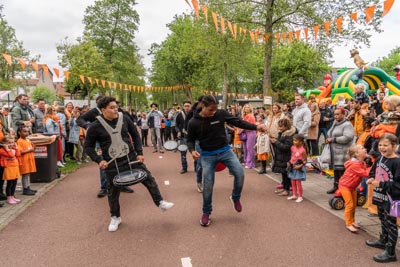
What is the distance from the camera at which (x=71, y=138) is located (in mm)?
11078

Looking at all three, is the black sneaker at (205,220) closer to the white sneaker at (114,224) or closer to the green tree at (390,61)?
the white sneaker at (114,224)

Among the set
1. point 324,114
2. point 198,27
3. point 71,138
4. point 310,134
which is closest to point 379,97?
point 310,134

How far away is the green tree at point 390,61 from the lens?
61.7 m

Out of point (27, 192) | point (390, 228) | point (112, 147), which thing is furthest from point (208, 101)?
point (27, 192)

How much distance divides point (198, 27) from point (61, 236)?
20350 mm

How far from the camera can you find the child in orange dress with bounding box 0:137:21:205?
239 inches

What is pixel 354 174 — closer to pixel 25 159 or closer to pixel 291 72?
pixel 25 159

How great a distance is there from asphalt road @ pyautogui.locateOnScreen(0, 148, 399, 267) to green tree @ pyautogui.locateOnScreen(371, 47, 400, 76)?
65149 mm

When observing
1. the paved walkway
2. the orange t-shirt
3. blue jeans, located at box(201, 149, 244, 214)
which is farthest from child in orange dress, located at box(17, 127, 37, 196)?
blue jeans, located at box(201, 149, 244, 214)

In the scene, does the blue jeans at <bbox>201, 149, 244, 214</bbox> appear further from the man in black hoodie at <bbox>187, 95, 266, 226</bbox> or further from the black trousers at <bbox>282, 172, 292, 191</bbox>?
the black trousers at <bbox>282, 172, 292, 191</bbox>

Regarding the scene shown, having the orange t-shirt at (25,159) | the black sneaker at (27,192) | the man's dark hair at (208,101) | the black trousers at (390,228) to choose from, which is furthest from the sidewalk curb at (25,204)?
the black trousers at (390,228)

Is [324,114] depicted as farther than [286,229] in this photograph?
Yes

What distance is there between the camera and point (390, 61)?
63594 mm

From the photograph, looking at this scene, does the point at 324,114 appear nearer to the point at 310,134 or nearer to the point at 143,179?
the point at 310,134
